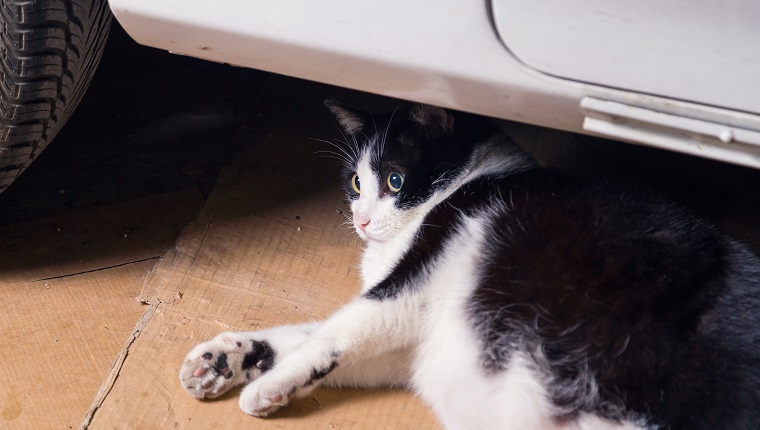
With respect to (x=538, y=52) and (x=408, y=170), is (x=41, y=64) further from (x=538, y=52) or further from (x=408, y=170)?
(x=538, y=52)

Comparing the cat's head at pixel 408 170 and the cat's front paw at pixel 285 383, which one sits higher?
the cat's head at pixel 408 170

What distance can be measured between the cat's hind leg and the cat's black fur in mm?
211

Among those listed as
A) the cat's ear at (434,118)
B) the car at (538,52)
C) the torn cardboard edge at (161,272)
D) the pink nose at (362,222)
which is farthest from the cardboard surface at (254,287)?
the car at (538,52)

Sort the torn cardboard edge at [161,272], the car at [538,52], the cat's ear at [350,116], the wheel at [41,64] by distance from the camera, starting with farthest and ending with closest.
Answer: the cat's ear at [350,116]
the torn cardboard edge at [161,272]
the wheel at [41,64]
the car at [538,52]

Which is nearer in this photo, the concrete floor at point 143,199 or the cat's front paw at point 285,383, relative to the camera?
the cat's front paw at point 285,383

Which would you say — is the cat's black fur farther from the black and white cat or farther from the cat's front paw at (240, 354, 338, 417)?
the cat's front paw at (240, 354, 338, 417)

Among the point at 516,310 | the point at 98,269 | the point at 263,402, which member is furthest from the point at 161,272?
the point at 516,310

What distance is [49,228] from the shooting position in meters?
1.62

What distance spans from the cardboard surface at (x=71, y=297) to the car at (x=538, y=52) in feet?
2.08

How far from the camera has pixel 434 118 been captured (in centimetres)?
135

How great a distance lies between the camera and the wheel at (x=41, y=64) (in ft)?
3.71

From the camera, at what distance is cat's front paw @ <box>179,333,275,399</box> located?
121cm

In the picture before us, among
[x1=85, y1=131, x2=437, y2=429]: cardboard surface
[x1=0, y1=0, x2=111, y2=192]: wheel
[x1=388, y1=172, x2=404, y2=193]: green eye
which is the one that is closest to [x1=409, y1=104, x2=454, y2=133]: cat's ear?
[x1=388, y1=172, x2=404, y2=193]: green eye

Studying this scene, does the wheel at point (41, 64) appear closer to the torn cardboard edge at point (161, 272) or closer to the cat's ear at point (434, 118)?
the torn cardboard edge at point (161, 272)
